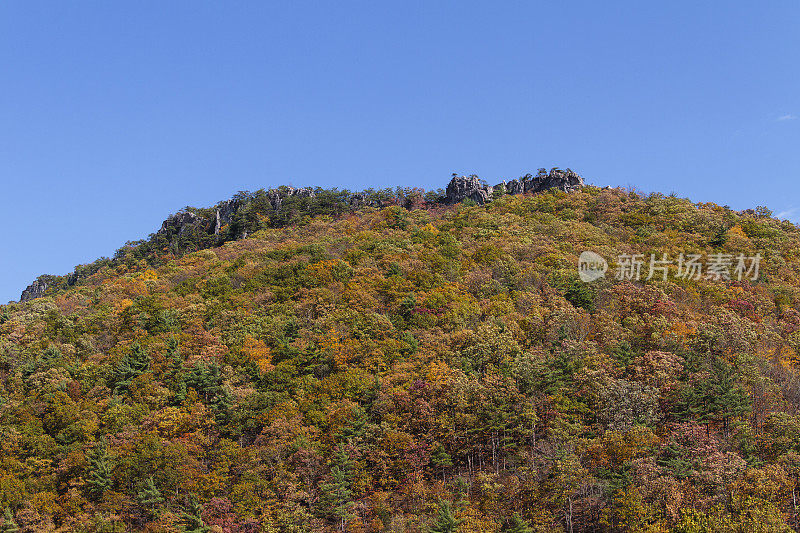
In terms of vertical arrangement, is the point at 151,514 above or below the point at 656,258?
below

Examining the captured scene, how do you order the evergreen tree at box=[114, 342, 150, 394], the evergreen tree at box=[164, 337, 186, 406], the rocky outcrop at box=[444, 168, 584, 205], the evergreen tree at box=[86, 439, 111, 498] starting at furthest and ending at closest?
1. the rocky outcrop at box=[444, 168, 584, 205]
2. the evergreen tree at box=[114, 342, 150, 394]
3. the evergreen tree at box=[164, 337, 186, 406]
4. the evergreen tree at box=[86, 439, 111, 498]

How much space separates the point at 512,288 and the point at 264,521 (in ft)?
104

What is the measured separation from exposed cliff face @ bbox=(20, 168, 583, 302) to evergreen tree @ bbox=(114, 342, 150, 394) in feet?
156

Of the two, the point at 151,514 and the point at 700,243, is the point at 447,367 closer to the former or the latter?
the point at 151,514

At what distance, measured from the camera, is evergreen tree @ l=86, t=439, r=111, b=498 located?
36344 millimetres

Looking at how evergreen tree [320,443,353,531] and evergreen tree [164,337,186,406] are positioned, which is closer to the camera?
evergreen tree [320,443,353,531]

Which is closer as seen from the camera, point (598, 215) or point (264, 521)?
point (264, 521)

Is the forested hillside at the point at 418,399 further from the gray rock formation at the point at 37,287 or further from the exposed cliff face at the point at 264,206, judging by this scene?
the gray rock formation at the point at 37,287

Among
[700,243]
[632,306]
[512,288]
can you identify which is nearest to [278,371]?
[512,288]

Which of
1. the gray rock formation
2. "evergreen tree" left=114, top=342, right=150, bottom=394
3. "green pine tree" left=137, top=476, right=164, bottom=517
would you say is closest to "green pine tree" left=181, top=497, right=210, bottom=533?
"green pine tree" left=137, top=476, right=164, bottom=517

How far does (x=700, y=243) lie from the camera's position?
216 feet

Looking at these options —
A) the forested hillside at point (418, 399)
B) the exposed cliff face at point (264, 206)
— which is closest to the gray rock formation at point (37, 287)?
the exposed cliff face at point (264, 206)

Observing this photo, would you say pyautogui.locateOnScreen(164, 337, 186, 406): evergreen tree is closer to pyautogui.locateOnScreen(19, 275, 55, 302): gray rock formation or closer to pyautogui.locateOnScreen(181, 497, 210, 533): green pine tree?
pyautogui.locateOnScreen(181, 497, 210, 533): green pine tree

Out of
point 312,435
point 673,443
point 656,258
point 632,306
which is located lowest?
point 312,435
